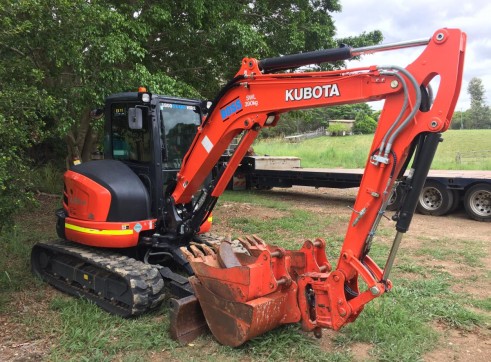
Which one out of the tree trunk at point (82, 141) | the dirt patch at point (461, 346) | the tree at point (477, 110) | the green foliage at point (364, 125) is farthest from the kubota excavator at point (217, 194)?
the tree at point (477, 110)

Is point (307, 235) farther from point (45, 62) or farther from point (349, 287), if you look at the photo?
point (45, 62)

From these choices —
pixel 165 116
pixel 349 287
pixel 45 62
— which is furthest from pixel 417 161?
pixel 45 62

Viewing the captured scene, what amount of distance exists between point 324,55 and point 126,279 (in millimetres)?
2929

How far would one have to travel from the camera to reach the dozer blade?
409cm

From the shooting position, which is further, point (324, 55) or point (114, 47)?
point (114, 47)

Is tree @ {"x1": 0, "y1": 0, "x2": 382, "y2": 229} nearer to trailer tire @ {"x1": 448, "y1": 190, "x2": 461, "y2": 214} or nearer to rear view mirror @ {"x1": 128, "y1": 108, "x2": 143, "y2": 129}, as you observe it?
rear view mirror @ {"x1": 128, "y1": 108, "x2": 143, "y2": 129}

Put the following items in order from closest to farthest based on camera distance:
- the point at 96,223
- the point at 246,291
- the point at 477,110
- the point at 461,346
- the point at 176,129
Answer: the point at 246,291
the point at 461,346
the point at 96,223
the point at 176,129
the point at 477,110

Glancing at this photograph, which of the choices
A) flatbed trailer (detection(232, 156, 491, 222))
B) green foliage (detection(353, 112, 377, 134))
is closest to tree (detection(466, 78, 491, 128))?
green foliage (detection(353, 112, 377, 134))

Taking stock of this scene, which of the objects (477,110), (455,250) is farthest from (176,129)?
(477,110)

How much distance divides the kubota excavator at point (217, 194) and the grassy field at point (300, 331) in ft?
0.67

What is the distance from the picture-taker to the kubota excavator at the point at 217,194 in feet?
11.2

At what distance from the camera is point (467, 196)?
991 centimetres

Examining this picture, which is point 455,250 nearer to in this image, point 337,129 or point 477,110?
point 337,129

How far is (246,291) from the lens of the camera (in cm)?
375
